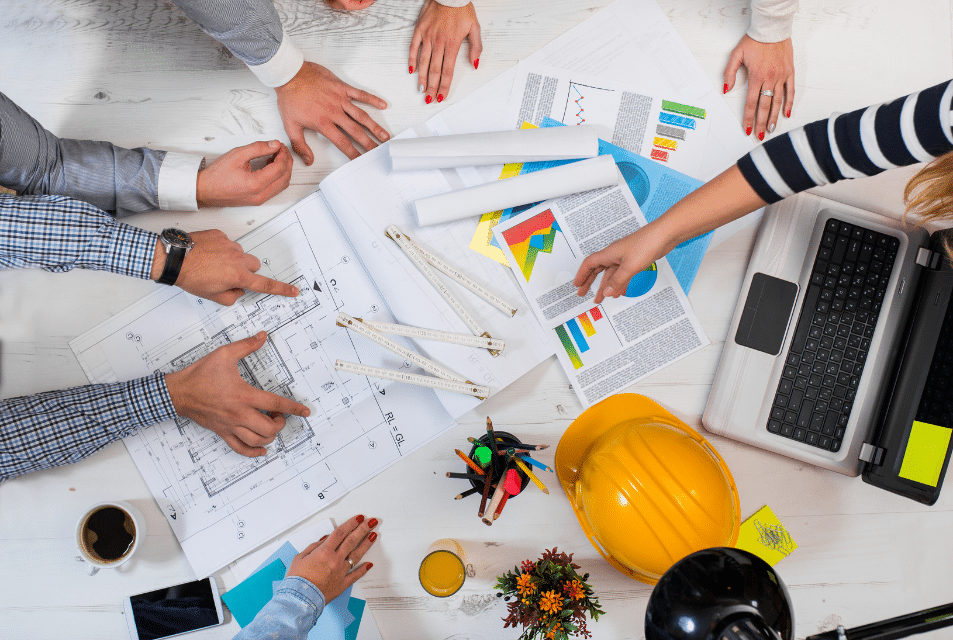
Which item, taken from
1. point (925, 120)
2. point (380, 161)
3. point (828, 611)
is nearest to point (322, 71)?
point (380, 161)

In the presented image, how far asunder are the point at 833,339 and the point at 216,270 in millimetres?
881

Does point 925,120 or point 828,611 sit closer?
point 925,120

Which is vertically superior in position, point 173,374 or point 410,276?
point 410,276

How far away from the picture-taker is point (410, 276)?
826mm

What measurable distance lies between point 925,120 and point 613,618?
779mm

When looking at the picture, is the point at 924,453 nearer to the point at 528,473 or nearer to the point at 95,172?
the point at 528,473

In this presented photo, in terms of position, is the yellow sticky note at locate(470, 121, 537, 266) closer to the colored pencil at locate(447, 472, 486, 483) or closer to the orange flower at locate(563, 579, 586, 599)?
the colored pencil at locate(447, 472, 486, 483)

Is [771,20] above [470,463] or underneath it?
above

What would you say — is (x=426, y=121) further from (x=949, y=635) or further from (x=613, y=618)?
(x=949, y=635)

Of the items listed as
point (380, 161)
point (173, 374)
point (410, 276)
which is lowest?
point (173, 374)

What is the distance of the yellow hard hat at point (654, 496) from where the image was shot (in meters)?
0.73

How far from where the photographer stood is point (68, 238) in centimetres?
75

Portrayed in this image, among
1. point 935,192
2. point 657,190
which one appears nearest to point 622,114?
point 657,190

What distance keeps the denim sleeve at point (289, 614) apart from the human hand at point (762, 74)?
3.07 ft
